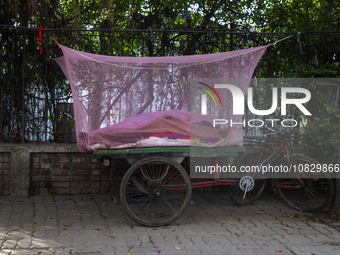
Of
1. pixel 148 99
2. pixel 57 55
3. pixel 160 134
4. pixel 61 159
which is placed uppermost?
pixel 57 55

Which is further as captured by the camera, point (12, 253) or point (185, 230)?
point (185, 230)

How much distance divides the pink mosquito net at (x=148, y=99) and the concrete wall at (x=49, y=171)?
59.5 inches

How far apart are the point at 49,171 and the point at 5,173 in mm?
691

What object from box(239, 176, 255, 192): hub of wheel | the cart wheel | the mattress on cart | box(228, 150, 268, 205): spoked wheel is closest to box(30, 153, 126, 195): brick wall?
the cart wheel

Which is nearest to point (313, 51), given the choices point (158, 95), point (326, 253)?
point (158, 95)

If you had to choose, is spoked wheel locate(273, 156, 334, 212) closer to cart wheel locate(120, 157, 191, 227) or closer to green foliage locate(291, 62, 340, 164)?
green foliage locate(291, 62, 340, 164)

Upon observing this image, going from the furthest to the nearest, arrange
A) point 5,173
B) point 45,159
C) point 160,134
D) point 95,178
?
point 95,178
point 45,159
point 5,173
point 160,134

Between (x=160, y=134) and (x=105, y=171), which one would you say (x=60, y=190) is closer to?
(x=105, y=171)

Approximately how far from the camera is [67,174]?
5.88 metres

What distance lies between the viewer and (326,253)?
3.60m

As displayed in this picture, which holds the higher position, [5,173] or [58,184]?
[5,173]

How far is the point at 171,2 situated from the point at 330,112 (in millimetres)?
3360

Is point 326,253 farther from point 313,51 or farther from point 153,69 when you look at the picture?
point 313,51

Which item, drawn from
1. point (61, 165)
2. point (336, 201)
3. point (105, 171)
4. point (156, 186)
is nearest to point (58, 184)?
point (61, 165)
